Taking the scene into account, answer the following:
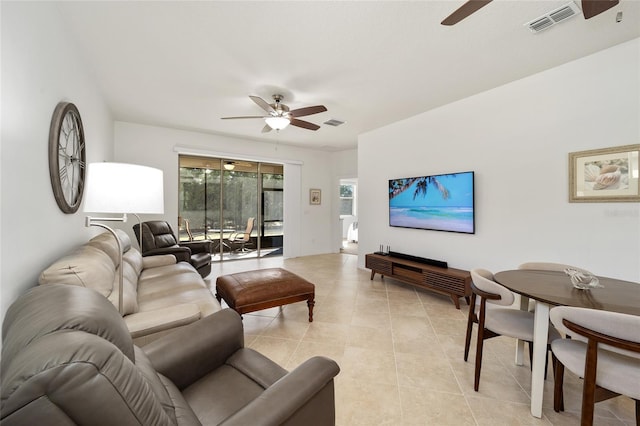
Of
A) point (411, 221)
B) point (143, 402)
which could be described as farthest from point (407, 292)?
point (143, 402)

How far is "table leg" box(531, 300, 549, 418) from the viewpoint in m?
1.61

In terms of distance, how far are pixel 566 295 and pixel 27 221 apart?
125 inches

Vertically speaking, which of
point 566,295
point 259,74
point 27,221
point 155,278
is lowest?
point 155,278

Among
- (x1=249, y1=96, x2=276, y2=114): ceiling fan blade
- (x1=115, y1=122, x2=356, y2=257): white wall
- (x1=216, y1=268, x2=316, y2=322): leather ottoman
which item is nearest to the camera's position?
(x1=216, y1=268, x2=316, y2=322): leather ottoman

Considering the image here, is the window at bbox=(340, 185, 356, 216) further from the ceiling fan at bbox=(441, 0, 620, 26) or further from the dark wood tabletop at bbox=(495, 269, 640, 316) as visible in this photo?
the ceiling fan at bbox=(441, 0, 620, 26)

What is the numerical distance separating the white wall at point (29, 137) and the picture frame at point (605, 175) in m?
4.26

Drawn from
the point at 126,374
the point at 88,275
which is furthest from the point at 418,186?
the point at 126,374

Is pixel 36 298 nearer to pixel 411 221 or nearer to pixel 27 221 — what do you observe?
pixel 27 221

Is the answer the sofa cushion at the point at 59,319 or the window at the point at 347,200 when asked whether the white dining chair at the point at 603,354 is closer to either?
the sofa cushion at the point at 59,319

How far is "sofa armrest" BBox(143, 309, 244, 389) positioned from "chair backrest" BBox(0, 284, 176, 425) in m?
0.49

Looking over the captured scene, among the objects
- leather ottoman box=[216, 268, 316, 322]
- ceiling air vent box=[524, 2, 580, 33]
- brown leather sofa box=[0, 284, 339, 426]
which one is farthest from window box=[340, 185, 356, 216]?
brown leather sofa box=[0, 284, 339, 426]

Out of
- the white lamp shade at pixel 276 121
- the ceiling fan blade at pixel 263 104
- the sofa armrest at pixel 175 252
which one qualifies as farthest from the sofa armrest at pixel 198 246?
the ceiling fan blade at pixel 263 104

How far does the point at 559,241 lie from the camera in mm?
2736

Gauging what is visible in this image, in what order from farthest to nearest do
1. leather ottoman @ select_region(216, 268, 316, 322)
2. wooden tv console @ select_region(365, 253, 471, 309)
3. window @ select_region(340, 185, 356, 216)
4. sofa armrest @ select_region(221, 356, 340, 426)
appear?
window @ select_region(340, 185, 356, 216)
wooden tv console @ select_region(365, 253, 471, 309)
leather ottoman @ select_region(216, 268, 316, 322)
sofa armrest @ select_region(221, 356, 340, 426)
